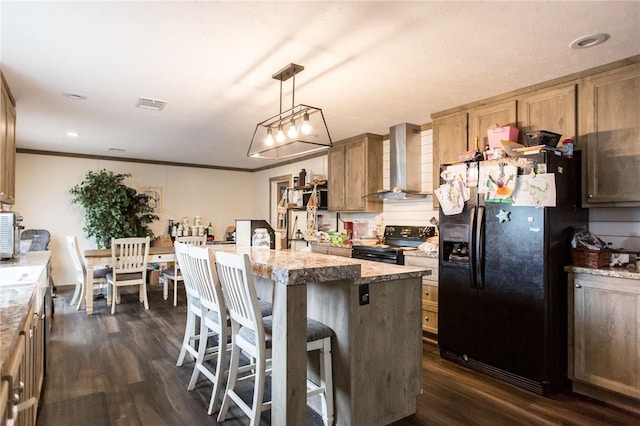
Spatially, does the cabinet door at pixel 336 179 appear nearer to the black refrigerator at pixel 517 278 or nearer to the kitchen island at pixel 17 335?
the black refrigerator at pixel 517 278

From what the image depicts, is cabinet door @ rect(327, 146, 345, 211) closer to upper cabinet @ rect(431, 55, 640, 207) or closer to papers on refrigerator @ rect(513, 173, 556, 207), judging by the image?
upper cabinet @ rect(431, 55, 640, 207)

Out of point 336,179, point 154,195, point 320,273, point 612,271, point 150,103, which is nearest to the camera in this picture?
point 320,273

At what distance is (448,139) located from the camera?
150 inches

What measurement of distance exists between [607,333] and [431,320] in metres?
1.47

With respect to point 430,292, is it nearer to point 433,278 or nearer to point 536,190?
point 433,278

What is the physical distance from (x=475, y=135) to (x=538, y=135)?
854 millimetres

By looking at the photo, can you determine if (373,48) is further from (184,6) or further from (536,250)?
(536,250)

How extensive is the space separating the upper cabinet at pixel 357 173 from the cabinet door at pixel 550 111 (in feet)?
6.56

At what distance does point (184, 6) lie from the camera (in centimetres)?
196

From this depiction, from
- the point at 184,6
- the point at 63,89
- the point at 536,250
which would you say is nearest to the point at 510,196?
the point at 536,250

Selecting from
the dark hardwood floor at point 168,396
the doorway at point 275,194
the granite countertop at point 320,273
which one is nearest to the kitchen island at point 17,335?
the dark hardwood floor at point 168,396

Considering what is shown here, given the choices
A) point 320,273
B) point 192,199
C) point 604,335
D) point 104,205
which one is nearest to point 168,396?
point 320,273

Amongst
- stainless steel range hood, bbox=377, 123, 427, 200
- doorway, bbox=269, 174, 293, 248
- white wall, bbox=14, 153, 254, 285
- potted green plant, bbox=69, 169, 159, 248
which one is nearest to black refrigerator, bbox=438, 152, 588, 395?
stainless steel range hood, bbox=377, 123, 427, 200

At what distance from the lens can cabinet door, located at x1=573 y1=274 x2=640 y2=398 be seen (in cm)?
238
